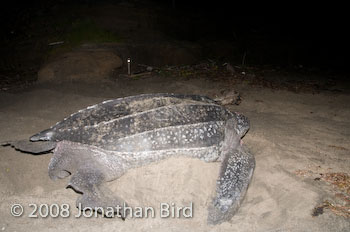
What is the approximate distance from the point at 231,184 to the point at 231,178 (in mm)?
76

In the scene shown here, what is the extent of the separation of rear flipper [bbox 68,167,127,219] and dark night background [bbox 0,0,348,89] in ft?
16.5

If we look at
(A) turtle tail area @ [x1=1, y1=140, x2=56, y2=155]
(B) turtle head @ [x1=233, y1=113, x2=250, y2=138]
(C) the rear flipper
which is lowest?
(C) the rear flipper

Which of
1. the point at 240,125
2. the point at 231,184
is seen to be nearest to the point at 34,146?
the point at 231,184

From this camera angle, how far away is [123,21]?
804 cm

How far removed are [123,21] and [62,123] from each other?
6374 mm

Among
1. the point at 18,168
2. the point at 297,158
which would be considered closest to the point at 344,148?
the point at 297,158

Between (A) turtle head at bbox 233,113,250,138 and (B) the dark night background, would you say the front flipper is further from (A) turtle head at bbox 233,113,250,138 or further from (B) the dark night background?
(B) the dark night background

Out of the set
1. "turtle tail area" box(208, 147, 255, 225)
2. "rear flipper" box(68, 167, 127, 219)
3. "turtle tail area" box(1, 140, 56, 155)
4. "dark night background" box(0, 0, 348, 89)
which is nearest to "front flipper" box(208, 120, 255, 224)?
"turtle tail area" box(208, 147, 255, 225)

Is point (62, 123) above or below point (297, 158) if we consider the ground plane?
above

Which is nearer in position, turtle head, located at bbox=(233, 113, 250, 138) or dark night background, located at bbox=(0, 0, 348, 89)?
turtle head, located at bbox=(233, 113, 250, 138)

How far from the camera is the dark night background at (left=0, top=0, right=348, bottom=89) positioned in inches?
285

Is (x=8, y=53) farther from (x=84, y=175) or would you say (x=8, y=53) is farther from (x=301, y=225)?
(x=301, y=225)

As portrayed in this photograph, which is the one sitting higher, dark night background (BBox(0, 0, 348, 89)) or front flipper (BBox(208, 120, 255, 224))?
dark night background (BBox(0, 0, 348, 89))

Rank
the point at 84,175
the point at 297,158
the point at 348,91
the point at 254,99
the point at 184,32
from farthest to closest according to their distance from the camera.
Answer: the point at 184,32, the point at 348,91, the point at 254,99, the point at 297,158, the point at 84,175
